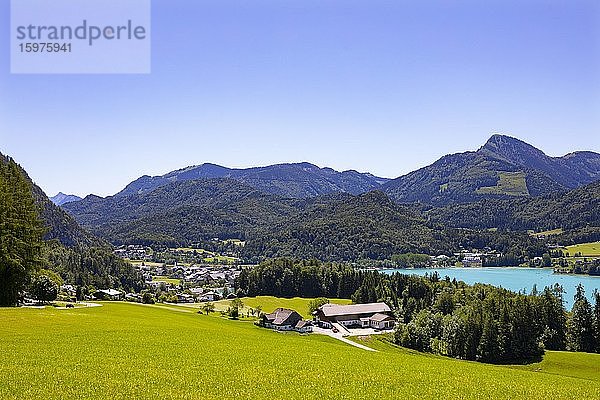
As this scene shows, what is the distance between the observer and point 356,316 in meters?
94.1

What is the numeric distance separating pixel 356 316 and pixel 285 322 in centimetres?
1709

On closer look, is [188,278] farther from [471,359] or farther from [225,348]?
[225,348]

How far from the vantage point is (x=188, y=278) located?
178 metres

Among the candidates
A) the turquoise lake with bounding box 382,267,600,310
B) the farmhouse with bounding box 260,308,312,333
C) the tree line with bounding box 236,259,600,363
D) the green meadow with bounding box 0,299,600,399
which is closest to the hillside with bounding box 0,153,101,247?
the farmhouse with bounding box 260,308,312,333

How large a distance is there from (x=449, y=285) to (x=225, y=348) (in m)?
78.9

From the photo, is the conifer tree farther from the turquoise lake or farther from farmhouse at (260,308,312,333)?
the turquoise lake

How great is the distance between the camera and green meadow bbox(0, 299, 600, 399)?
1916 cm

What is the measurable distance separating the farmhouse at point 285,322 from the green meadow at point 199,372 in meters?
45.2

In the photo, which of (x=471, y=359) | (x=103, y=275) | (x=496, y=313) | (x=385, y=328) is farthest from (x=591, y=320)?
(x=103, y=275)

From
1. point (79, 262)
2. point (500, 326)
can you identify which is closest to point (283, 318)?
point (500, 326)

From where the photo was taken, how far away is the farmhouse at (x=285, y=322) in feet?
262

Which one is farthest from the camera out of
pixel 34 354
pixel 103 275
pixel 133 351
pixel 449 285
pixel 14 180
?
pixel 103 275

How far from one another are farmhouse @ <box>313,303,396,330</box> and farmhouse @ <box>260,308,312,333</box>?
6376 mm

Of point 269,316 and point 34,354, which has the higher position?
point 34,354
